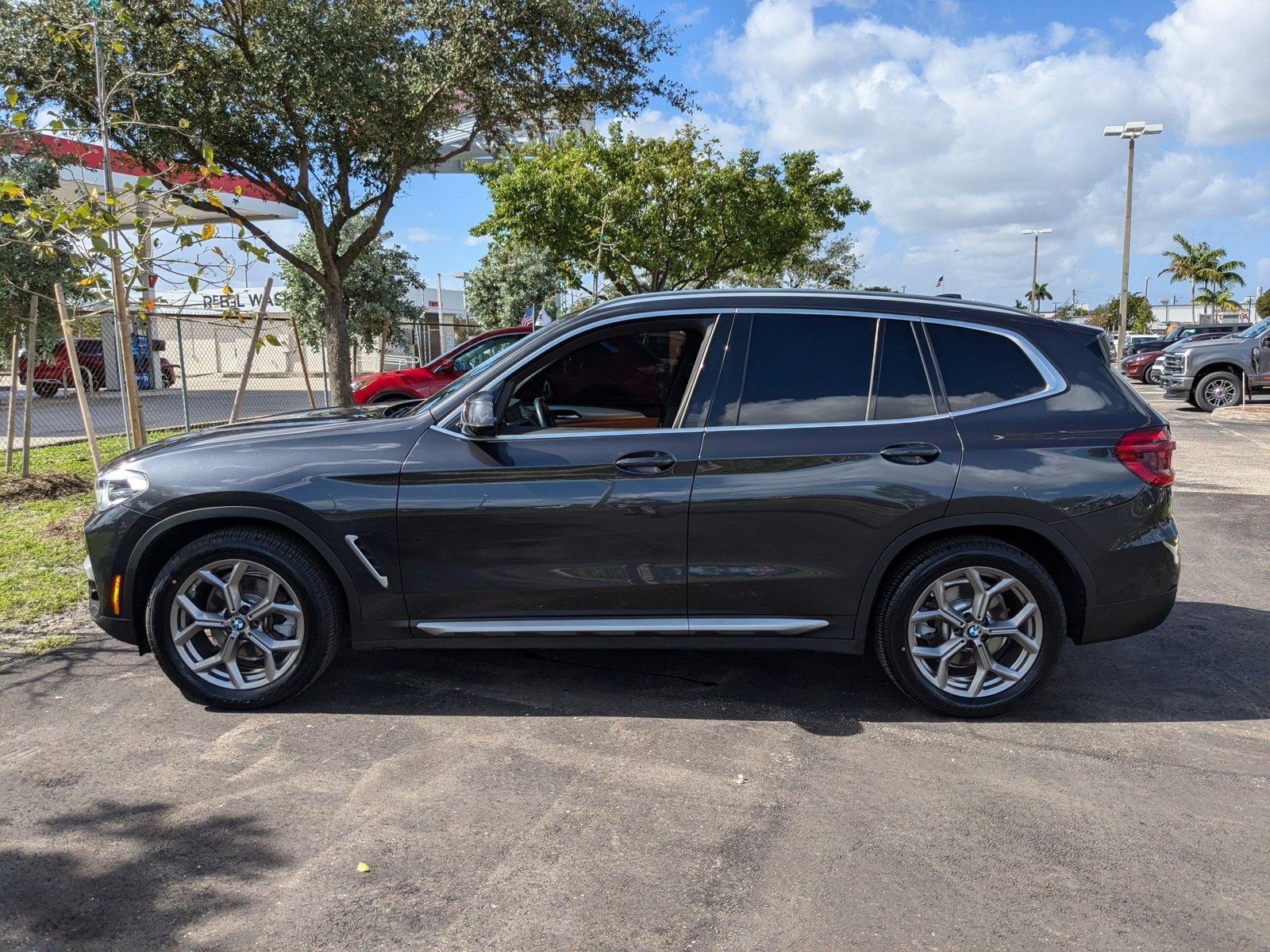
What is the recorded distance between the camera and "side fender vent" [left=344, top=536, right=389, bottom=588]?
428 centimetres

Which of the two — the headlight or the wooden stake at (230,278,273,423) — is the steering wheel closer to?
the headlight

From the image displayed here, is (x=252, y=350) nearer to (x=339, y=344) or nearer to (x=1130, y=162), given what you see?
(x=339, y=344)

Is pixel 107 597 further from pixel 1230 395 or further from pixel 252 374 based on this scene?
pixel 252 374

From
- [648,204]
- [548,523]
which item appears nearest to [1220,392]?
[648,204]

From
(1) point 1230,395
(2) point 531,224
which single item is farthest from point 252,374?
(1) point 1230,395

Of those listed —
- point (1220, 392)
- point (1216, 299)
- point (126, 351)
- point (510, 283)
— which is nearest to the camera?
point (126, 351)

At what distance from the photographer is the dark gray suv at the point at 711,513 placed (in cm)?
421

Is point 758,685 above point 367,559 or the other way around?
the other way around

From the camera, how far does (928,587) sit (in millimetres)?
4266

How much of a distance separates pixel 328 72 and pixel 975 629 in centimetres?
1053

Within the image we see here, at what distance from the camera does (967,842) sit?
10.9 feet

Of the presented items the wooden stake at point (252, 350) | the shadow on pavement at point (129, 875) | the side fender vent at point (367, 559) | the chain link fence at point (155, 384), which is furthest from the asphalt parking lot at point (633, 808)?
the chain link fence at point (155, 384)

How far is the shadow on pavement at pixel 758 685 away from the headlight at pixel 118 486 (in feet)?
3.83

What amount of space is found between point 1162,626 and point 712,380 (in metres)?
3.29
